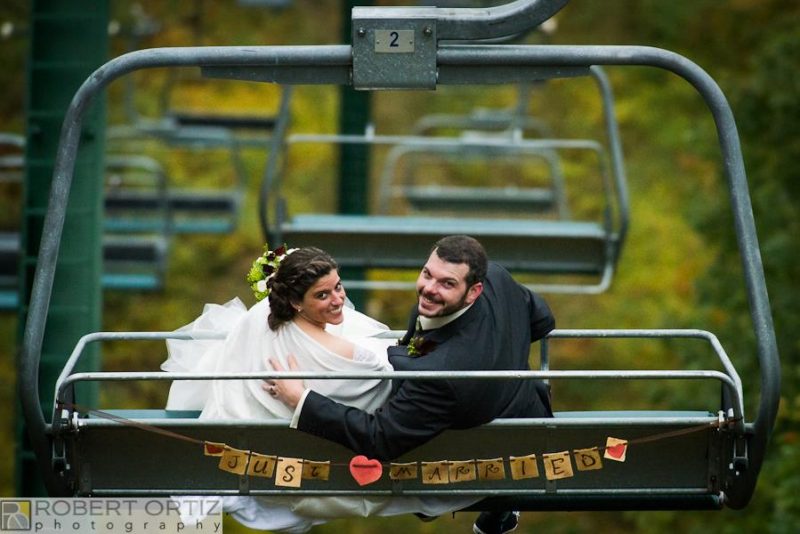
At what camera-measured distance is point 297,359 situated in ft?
16.1

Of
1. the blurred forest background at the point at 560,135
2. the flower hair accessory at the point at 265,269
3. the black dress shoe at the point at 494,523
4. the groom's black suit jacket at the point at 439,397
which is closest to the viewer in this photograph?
the groom's black suit jacket at the point at 439,397

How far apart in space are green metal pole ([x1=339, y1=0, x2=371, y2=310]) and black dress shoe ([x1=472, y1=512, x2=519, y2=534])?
5.05m

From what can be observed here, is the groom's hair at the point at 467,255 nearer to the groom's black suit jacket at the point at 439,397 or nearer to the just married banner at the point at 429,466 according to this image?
the groom's black suit jacket at the point at 439,397

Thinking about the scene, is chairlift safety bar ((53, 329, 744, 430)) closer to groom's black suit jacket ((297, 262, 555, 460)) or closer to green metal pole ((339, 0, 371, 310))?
groom's black suit jacket ((297, 262, 555, 460))

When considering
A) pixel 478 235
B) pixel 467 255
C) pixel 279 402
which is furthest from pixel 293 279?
pixel 478 235

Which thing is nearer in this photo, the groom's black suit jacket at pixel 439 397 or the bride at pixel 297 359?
the groom's black suit jacket at pixel 439 397

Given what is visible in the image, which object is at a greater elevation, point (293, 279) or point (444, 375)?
point (293, 279)

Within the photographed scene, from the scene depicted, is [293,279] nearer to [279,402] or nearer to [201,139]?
[279,402]

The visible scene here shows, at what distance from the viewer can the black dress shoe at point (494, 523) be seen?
583 centimetres

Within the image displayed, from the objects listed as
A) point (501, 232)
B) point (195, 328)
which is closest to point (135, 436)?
point (195, 328)

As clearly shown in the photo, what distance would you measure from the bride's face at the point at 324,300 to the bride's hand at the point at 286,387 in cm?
13

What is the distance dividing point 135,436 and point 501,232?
4.36 metres

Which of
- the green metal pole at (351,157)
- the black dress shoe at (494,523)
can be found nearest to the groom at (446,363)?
the black dress shoe at (494,523)

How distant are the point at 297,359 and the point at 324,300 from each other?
18 cm
